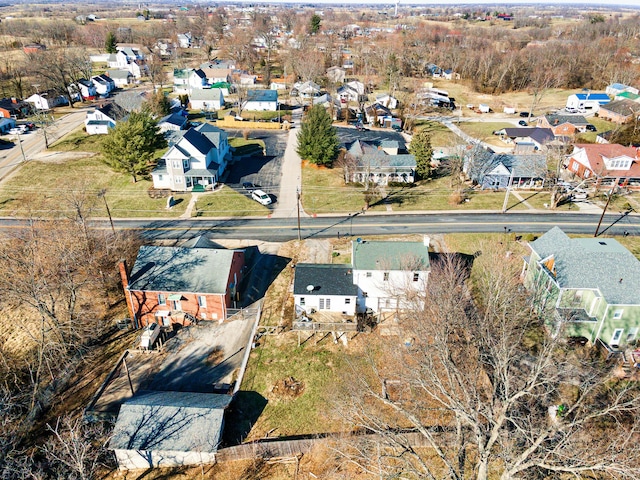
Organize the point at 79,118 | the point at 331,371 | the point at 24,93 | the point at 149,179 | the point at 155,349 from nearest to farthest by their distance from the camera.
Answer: the point at 331,371
the point at 155,349
the point at 149,179
the point at 79,118
the point at 24,93

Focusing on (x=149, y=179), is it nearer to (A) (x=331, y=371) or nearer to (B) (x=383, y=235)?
(B) (x=383, y=235)

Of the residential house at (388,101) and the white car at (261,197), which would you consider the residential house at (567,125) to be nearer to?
the residential house at (388,101)

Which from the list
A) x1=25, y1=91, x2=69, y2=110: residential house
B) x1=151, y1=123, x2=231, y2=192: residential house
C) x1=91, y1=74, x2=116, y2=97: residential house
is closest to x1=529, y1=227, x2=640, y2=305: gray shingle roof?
x1=151, y1=123, x2=231, y2=192: residential house

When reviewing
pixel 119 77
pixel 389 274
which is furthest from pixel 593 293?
pixel 119 77

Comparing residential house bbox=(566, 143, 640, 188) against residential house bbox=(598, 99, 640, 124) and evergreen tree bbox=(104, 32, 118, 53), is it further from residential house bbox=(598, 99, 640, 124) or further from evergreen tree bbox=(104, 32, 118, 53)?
evergreen tree bbox=(104, 32, 118, 53)

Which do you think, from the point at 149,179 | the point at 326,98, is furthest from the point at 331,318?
the point at 326,98

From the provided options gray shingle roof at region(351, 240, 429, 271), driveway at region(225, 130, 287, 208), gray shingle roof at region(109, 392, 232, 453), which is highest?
gray shingle roof at region(351, 240, 429, 271)
